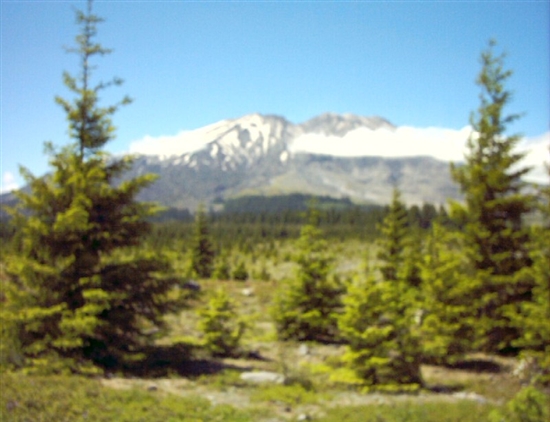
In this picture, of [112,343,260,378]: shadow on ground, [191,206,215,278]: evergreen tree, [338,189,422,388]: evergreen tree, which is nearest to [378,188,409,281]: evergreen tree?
[338,189,422,388]: evergreen tree

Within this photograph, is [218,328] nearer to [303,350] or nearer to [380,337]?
[303,350]

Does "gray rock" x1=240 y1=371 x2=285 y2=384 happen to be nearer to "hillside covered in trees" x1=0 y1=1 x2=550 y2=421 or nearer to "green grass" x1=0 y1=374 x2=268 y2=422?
"hillside covered in trees" x1=0 y1=1 x2=550 y2=421

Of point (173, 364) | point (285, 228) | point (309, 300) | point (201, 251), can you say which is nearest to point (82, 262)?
point (173, 364)

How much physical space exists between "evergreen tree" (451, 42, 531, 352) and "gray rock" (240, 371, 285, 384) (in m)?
9.20

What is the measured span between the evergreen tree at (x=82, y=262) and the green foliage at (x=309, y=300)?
26.1ft

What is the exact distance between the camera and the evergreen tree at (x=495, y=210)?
17.5 metres

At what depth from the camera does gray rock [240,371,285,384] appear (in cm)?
1236

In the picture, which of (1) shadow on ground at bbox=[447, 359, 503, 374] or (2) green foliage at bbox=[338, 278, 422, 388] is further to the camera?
(1) shadow on ground at bbox=[447, 359, 503, 374]

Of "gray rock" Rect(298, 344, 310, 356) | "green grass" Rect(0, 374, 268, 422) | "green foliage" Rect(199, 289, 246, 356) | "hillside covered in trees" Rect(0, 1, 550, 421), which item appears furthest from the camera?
"gray rock" Rect(298, 344, 310, 356)

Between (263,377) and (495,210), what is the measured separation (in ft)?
40.1

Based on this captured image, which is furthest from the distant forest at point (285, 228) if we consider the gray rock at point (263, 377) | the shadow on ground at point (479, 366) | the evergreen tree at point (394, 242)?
the gray rock at point (263, 377)

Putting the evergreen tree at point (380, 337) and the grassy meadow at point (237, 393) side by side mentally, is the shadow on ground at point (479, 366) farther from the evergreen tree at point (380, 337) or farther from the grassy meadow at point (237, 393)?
the evergreen tree at point (380, 337)

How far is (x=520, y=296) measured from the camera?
17.5m

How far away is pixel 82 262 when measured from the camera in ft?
40.9
